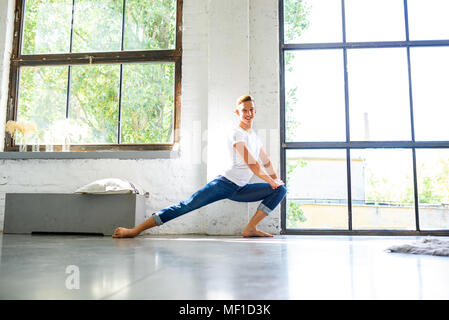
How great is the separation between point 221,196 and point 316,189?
1.23 m

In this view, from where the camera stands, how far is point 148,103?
4289 mm

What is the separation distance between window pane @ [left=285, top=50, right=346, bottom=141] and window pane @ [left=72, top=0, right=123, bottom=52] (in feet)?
6.22

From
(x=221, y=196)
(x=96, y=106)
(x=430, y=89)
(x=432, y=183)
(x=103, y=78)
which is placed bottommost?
(x=221, y=196)

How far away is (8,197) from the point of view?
12.2 feet

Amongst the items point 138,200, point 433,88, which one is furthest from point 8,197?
point 433,88

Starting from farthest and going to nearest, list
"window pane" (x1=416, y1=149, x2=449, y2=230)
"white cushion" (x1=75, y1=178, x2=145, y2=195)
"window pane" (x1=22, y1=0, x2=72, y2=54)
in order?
"window pane" (x1=22, y1=0, x2=72, y2=54) < "window pane" (x1=416, y1=149, x2=449, y2=230) < "white cushion" (x1=75, y1=178, x2=145, y2=195)

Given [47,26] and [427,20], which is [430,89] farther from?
[47,26]

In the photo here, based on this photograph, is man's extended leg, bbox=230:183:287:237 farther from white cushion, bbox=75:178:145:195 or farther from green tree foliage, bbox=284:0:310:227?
white cushion, bbox=75:178:145:195

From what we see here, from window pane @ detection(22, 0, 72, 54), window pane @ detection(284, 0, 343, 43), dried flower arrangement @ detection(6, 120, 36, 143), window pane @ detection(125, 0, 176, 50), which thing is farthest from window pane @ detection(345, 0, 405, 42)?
dried flower arrangement @ detection(6, 120, 36, 143)

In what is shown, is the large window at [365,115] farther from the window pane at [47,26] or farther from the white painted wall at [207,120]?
the window pane at [47,26]

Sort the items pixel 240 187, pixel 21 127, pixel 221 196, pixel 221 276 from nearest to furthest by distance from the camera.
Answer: pixel 221 276 → pixel 221 196 → pixel 240 187 → pixel 21 127

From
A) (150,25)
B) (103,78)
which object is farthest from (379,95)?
(103,78)

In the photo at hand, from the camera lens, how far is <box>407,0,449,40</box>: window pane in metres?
4.05

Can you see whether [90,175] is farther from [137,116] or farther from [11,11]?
[11,11]
